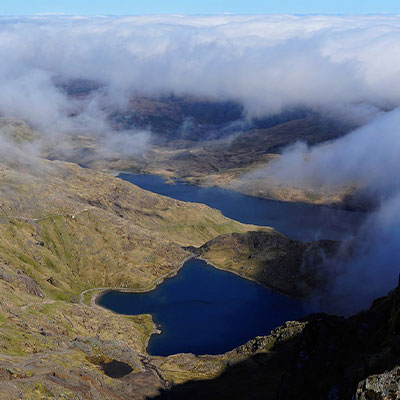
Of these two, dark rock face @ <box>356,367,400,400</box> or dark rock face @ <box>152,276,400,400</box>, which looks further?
dark rock face @ <box>152,276,400,400</box>

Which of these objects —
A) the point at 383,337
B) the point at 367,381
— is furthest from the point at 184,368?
the point at 367,381

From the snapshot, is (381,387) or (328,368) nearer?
(381,387)

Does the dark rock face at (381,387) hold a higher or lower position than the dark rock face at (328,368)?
higher

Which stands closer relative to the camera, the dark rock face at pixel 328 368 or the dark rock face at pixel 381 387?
the dark rock face at pixel 381 387

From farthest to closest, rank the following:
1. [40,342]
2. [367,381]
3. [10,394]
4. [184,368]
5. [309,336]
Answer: [184,368] → [40,342] → [309,336] → [10,394] → [367,381]

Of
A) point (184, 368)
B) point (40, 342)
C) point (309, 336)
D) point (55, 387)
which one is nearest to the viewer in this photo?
point (55, 387)

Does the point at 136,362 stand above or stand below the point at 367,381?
below

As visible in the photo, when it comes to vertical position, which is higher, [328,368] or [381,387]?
[381,387]

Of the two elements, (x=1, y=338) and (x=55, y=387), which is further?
(x=1, y=338)

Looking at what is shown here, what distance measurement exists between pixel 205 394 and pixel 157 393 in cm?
1627

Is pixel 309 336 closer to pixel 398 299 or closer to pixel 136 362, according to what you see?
pixel 398 299

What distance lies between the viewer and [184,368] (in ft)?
624

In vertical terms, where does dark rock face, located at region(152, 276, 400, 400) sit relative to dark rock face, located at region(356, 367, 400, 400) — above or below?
below

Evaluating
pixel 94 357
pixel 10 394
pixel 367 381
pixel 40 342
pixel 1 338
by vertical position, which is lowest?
pixel 94 357
